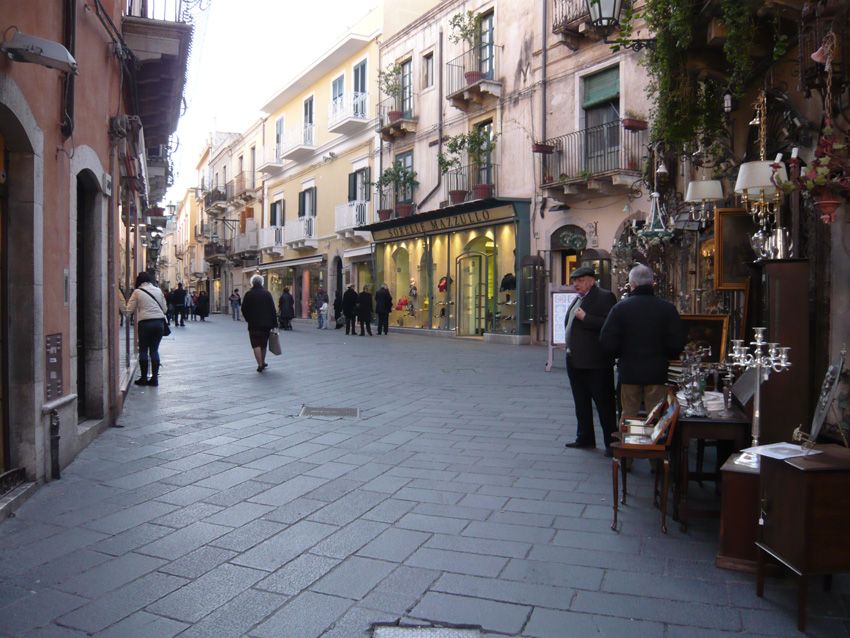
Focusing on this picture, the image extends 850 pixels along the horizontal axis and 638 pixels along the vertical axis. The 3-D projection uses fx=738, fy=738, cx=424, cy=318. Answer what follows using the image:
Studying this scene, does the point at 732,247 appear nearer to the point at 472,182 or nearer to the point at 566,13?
the point at 566,13

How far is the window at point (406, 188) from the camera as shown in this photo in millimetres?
25766

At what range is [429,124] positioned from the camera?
2467 cm

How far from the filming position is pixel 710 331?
6715 mm

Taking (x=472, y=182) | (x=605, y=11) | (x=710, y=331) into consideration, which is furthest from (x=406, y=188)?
(x=710, y=331)

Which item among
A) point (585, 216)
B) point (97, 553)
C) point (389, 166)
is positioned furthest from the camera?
point (389, 166)

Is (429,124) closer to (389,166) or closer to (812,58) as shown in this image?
(389,166)

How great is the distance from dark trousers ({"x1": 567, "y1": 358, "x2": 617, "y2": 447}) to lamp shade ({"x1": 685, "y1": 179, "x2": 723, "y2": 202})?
10.5ft

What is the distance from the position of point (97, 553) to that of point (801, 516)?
3540 millimetres

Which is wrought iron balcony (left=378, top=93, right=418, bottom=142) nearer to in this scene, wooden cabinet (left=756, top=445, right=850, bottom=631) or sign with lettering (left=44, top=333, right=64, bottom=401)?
sign with lettering (left=44, top=333, right=64, bottom=401)

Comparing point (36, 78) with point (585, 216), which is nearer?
point (36, 78)

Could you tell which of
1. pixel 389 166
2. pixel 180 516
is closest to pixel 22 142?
pixel 180 516

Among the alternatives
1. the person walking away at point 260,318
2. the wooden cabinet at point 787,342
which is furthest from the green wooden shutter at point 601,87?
the wooden cabinet at point 787,342

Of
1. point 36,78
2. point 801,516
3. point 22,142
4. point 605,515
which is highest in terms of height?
point 36,78

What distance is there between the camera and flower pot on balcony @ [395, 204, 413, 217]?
25.3m
